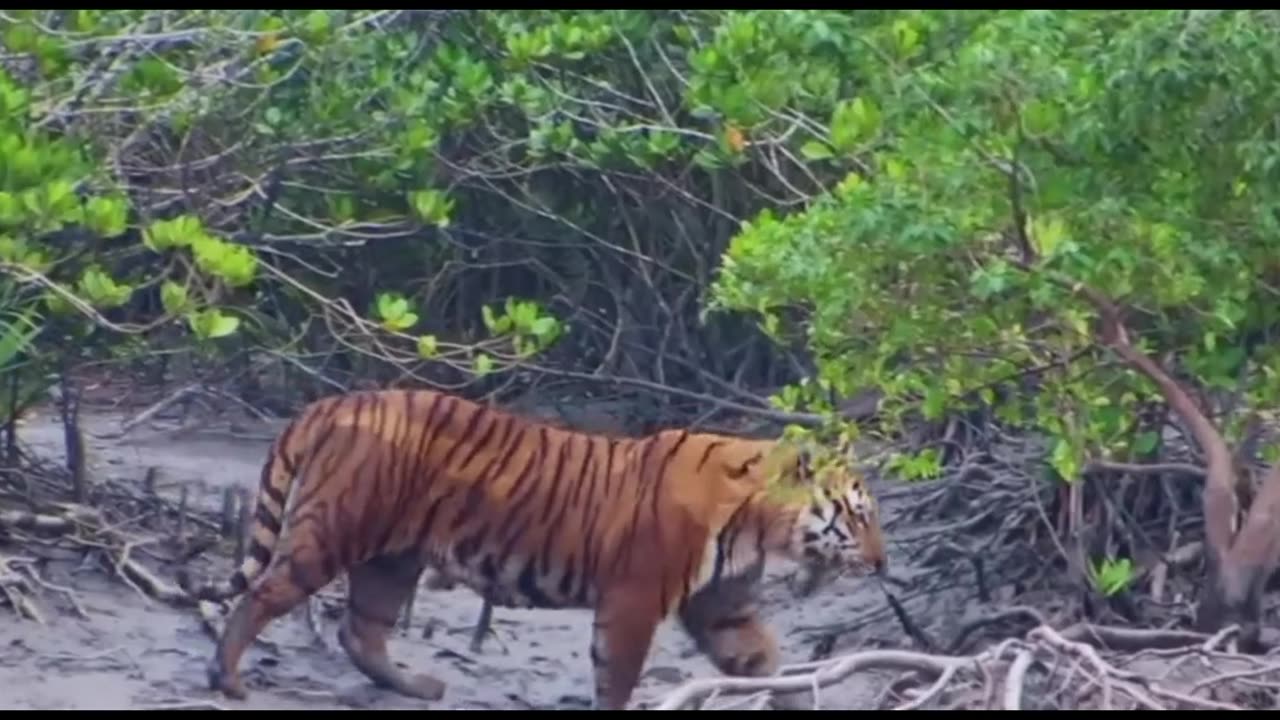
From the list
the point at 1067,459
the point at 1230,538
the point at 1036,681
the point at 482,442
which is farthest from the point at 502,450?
the point at 1230,538

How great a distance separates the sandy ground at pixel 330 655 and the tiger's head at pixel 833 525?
0.13 meters

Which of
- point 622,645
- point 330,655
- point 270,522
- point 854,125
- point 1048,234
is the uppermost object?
point 854,125

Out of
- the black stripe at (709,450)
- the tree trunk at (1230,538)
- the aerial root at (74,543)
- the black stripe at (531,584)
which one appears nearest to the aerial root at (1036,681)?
the tree trunk at (1230,538)

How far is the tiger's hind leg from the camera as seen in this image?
26.6 ft

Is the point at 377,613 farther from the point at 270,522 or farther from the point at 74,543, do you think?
the point at 74,543

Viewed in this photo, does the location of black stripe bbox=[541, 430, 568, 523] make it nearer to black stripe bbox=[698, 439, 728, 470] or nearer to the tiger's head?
black stripe bbox=[698, 439, 728, 470]

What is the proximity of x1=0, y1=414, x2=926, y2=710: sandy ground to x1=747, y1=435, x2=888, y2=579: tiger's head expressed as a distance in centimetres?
13

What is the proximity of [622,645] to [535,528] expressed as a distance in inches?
21.2

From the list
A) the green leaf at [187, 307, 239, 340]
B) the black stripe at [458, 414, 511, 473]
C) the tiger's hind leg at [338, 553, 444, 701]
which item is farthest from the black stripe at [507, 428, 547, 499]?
the green leaf at [187, 307, 239, 340]

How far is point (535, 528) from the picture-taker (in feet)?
26.1

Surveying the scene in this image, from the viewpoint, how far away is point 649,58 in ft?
32.3
